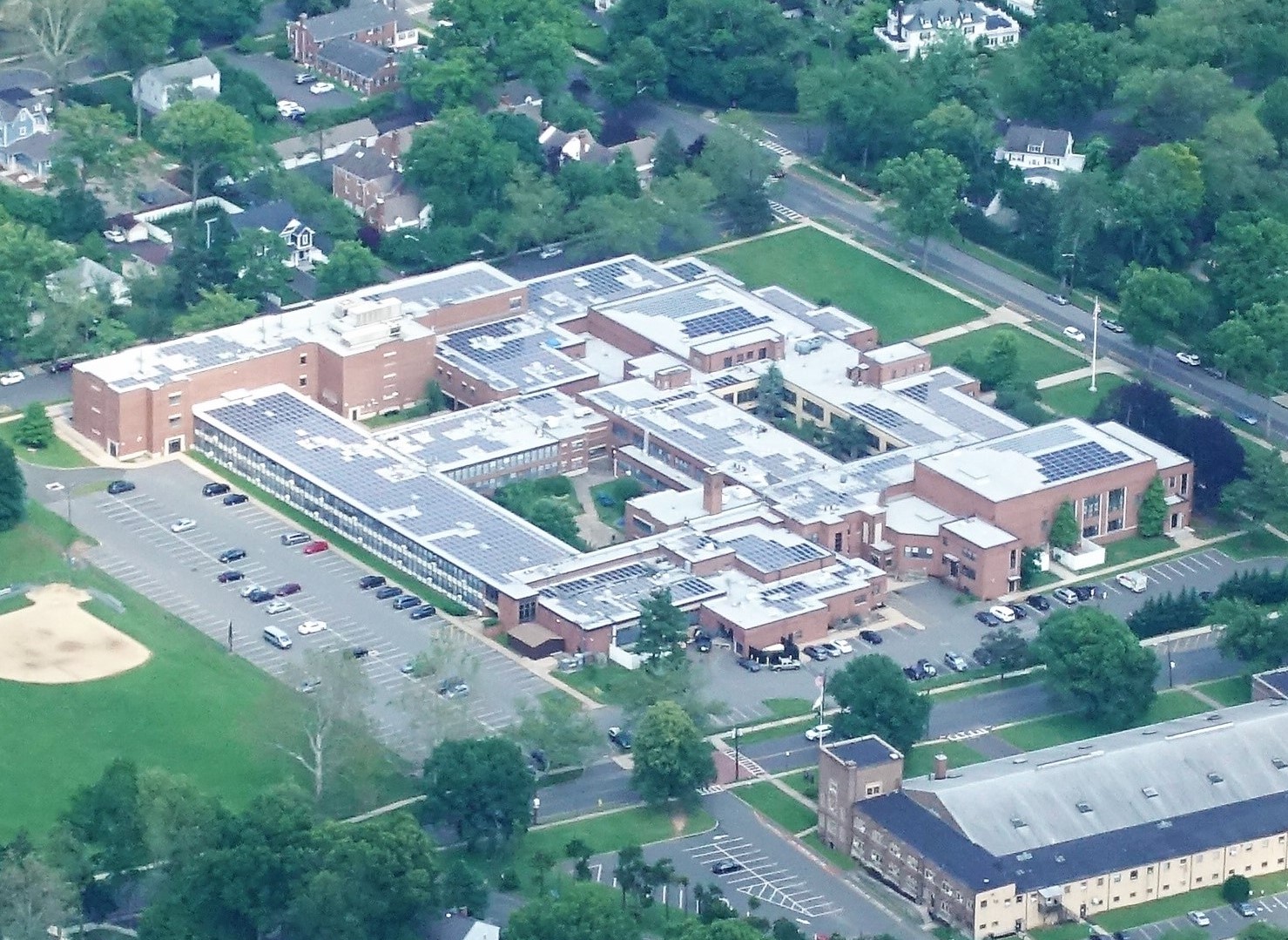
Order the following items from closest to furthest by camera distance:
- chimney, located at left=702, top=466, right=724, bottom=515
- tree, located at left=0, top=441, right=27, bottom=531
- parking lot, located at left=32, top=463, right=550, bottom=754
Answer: parking lot, located at left=32, top=463, right=550, bottom=754
tree, located at left=0, top=441, right=27, bottom=531
chimney, located at left=702, top=466, right=724, bottom=515

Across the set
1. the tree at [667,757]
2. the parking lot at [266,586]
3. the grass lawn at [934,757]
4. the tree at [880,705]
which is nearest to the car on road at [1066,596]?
the grass lawn at [934,757]

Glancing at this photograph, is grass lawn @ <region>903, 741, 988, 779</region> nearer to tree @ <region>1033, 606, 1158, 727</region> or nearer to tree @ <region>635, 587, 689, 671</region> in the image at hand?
tree @ <region>1033, 606, 1158, 727</region>

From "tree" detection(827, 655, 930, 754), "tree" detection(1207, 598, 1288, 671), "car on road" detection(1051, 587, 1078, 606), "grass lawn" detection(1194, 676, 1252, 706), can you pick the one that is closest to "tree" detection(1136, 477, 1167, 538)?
"car on road" detection(1051, 587, 1078, 606)

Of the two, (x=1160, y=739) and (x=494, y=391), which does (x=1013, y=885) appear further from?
(x=494, y=391)

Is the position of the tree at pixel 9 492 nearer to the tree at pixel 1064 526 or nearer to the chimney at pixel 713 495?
the chimney at pixel 713 495

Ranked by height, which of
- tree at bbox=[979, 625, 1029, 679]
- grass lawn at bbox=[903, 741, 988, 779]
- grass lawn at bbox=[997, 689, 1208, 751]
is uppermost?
tree at bbox=[979, 625, 1029, 679]

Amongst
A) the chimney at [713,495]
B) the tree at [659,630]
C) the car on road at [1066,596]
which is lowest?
the car on road at [1066,596]

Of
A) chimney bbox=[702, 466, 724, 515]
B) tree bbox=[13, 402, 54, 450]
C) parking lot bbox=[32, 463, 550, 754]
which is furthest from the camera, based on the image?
tree bbox=[13, 402, 54, 450]
